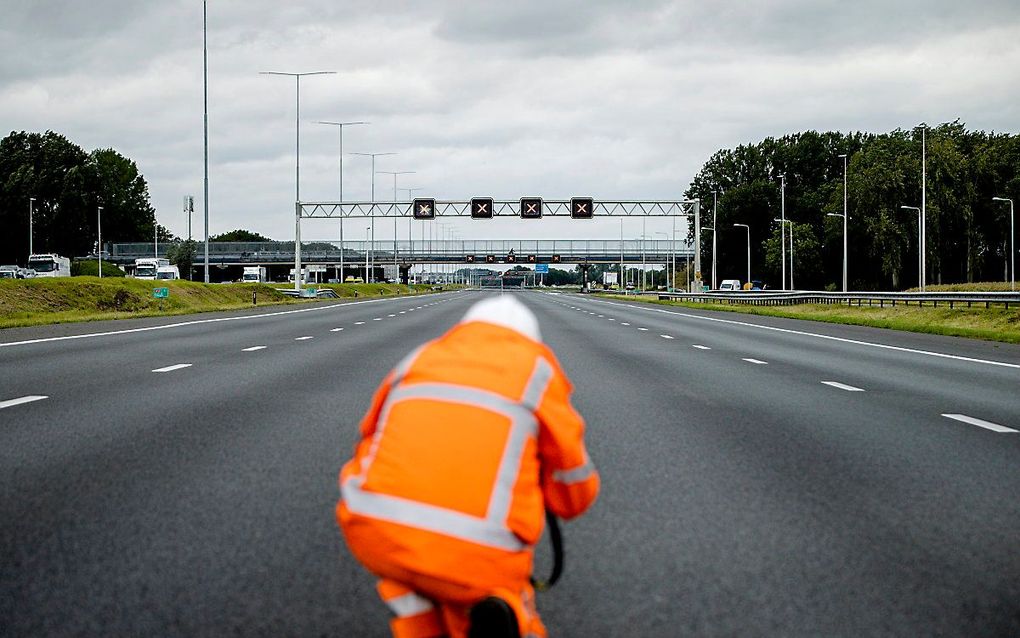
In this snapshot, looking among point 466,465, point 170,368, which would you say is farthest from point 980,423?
point 170,368

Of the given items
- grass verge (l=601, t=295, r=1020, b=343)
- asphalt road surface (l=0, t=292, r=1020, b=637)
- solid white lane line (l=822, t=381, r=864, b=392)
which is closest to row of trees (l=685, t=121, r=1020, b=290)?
grass verge (l=601, t=295, r=1020, b=343)

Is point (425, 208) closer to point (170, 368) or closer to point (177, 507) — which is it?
point (170, 368)

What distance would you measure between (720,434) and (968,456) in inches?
75.6

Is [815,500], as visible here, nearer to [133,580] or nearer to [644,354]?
[133,580]

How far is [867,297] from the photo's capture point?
44.2 m

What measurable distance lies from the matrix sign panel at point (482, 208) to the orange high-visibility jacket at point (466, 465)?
7479cm

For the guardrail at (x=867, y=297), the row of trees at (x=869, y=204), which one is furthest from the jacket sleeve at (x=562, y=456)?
the row of trees at (x=869, y=204)

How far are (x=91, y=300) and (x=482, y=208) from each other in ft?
132

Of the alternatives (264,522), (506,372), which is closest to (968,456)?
(264,522)

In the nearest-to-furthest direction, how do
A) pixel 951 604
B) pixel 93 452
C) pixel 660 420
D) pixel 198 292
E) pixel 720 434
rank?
pixel 951 604 → pixel 93 452 → pixel 720 434 → pixel 660 420 → pixel 198 292

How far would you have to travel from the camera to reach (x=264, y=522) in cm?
571

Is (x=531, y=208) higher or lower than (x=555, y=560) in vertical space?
higher

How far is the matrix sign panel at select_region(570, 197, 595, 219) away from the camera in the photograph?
7738 cm

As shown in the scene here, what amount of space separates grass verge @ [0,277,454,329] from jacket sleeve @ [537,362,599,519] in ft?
88.8
